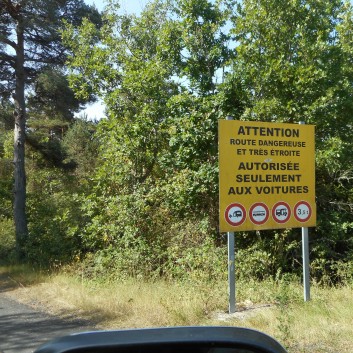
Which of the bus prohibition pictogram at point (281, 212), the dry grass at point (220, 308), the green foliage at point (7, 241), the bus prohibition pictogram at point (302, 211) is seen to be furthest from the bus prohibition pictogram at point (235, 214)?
the green foliage at point (7, 241)

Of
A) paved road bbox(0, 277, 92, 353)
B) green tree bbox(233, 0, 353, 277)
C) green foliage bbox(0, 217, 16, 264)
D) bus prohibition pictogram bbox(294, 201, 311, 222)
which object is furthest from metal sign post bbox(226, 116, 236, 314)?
green foliage bbox(0, 217, 16, 264)

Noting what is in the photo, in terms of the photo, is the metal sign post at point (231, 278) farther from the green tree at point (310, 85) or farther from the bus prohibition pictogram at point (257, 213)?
the green tree at point (310, 85)

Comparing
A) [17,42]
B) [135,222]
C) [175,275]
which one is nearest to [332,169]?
[175,275]

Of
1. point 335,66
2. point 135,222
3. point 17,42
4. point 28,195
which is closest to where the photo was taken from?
point 335,66

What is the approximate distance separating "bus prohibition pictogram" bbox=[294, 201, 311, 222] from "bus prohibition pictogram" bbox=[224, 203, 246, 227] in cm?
108

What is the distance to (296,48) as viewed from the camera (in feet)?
40.8

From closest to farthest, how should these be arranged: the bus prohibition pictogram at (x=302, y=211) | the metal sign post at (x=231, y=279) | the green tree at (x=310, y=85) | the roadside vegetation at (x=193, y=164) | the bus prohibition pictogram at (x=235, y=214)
Answer: the metal sign post at (x=231, y=279), the bus prohibition pictogram at (x=235, y=214), the bus prohibition pictogram at (x=302, y=211), the roadside vegetation at (x=193, y=164), the green tree at (x=310, y=85)

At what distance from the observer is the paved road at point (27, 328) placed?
753 cm

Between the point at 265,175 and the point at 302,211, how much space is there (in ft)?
3.30

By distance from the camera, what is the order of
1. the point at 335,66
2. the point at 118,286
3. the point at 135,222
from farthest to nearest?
the point at 135,222 < the point at 335,66 < the point at 118,286

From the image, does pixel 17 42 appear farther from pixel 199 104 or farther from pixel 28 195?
pixel 199 104

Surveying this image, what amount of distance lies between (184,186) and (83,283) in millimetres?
3304

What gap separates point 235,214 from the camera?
347 inches

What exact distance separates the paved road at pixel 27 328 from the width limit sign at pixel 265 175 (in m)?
3.06
